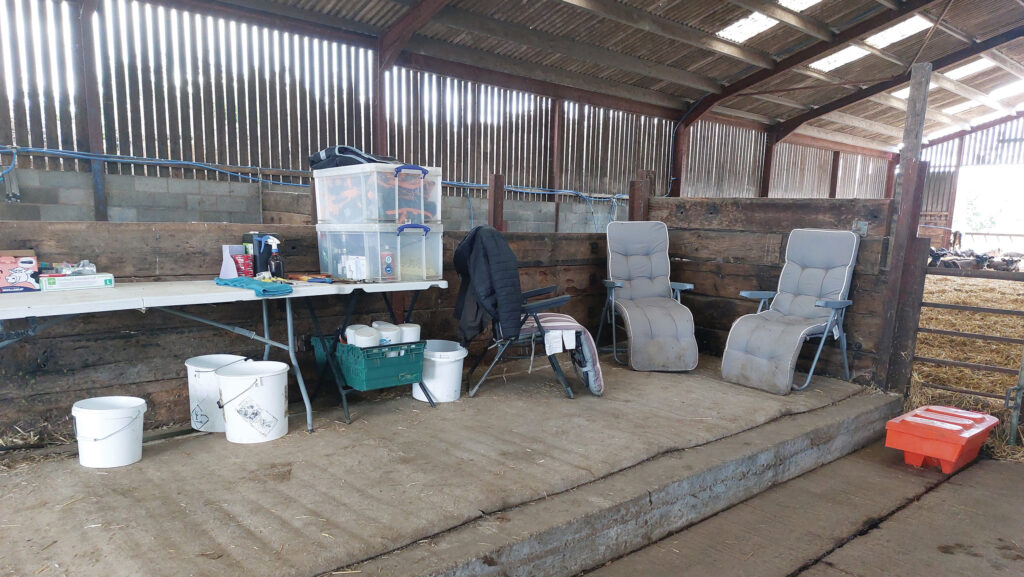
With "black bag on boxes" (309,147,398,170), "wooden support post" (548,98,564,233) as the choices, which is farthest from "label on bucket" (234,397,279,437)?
"wooden support post" (548,98,564,233)

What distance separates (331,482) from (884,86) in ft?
39.8

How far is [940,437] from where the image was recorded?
3131 millimetres

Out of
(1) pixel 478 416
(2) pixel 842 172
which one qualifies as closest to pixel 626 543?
(1) pixel 478 416

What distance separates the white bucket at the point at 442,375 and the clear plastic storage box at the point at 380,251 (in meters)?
0.41

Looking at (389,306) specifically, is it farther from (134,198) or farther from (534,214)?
(534,214)

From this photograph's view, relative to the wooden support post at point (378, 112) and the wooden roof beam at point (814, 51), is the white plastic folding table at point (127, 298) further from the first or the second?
the wooden roof beam at point (814, 51)

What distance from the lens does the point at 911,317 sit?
12.8 ft

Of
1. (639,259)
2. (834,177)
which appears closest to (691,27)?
(639,259)

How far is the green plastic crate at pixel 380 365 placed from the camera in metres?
2.89

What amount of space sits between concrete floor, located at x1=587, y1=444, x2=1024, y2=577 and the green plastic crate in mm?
1334

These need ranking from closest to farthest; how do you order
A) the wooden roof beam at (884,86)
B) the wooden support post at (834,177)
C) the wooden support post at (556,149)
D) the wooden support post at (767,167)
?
the wooden support post at (556,149) → the wooden roof beam at (884,86) → the wooden support post at (767,167) → the wooden support post at (834,177)

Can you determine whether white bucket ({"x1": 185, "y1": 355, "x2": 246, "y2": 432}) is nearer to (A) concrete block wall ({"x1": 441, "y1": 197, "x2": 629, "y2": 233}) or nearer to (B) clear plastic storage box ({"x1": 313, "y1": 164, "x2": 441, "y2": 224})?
(B) clear plastic storage box ({"x1": 313, "y1": 164, "x2": 441, "y2": 224})

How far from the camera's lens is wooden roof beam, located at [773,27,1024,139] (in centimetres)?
988

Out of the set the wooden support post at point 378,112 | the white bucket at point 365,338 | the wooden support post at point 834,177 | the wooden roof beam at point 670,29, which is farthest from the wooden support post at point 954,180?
the white bucket at point 365,338
